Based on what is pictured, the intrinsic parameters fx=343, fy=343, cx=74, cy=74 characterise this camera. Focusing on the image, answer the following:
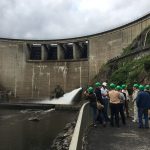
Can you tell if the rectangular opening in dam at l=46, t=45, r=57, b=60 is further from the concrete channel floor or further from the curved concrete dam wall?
the concrete channel floor

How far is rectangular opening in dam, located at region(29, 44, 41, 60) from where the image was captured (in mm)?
68188

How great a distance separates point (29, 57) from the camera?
67.9 m

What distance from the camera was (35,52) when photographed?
69.1m

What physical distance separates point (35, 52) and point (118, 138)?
191 feet

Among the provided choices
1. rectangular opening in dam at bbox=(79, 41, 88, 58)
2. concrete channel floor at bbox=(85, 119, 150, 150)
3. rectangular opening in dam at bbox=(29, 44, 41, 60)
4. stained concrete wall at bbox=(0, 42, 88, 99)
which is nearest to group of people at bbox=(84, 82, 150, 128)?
concrete channel floor at bbox=(85, 119, 150, 150)

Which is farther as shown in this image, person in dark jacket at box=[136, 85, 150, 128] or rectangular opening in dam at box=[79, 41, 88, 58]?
rectangular opening in dam at box=[79, 41, 88, 58]

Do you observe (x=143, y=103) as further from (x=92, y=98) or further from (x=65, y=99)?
(x=65, y=99)

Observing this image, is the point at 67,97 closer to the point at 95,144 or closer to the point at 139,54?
the point at 139,54

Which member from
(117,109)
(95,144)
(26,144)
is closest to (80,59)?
(26,144)

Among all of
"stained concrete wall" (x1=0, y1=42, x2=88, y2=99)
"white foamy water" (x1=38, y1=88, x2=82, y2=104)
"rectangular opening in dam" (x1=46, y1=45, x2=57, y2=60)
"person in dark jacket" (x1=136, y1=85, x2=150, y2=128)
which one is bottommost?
"white foamy water" (x1=38, y1=88, x2=82, y2=104)

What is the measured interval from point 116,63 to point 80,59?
54.6ft

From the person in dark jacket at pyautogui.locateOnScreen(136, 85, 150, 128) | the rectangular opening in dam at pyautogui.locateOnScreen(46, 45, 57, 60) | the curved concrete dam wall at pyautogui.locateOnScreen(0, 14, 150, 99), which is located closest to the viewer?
the person in dark jacket at pyautogui.locateOnScreen(136, 85, 150, 128)

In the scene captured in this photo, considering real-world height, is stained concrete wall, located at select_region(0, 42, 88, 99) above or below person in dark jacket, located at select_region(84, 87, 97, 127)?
above

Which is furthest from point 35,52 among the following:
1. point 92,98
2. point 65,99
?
point 92,98
